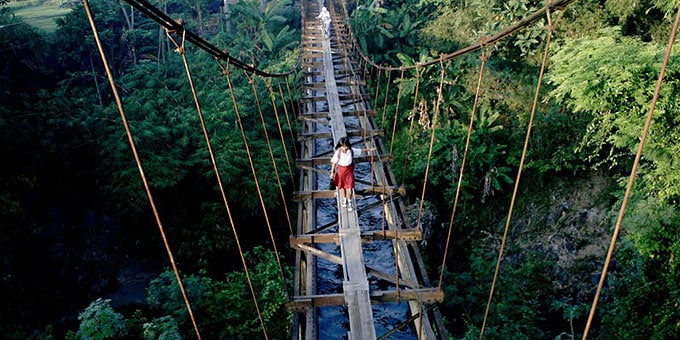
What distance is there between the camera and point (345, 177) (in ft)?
15.0

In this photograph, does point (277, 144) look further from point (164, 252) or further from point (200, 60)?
point (200, 60)

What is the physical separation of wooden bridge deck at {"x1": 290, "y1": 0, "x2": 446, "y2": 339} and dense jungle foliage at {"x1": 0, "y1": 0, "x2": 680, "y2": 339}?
1.28 metres

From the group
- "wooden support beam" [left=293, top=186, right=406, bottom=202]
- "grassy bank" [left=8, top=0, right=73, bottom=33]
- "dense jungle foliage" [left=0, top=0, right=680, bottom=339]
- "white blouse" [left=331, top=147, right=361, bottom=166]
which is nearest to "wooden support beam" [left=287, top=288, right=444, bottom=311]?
"white blouse" [left=331, top=147, right=361, bottom=166]

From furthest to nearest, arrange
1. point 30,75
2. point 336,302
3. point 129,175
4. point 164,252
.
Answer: point 30,75, point 164,252, point 129,175, point 336,302

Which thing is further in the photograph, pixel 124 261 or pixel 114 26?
pixel 114 26

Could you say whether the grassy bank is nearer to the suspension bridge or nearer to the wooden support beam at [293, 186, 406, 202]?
the suspension bridge

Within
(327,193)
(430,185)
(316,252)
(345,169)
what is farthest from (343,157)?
(430,185)

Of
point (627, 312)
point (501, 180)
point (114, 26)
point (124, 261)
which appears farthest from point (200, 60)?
point (627, 312)

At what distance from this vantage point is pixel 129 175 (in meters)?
7.88

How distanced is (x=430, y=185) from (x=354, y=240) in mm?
5835

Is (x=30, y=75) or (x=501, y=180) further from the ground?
(x=30, y=75)

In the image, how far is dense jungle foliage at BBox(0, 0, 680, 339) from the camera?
223 inches

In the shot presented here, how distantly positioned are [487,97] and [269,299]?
20.6 ft

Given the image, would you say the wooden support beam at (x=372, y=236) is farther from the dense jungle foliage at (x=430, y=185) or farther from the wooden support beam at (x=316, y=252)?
the dense jungle foliage at (x=430, y=185)
